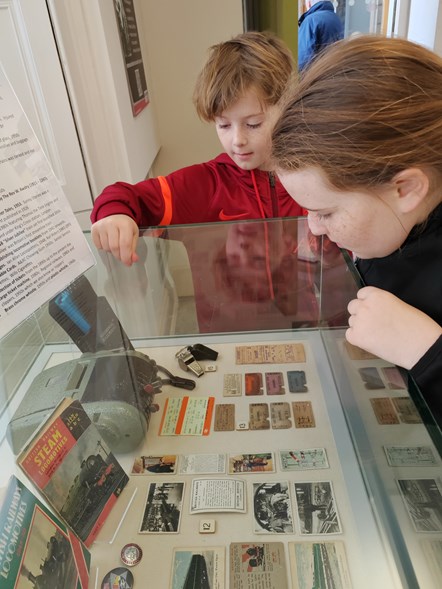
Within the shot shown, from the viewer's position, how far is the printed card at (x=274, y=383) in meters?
0.88

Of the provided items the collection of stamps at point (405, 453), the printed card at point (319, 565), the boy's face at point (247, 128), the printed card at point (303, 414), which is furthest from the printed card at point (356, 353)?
the boy's face at point (247, 128)

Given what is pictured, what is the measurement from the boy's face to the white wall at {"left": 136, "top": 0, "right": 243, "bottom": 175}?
1706 mm

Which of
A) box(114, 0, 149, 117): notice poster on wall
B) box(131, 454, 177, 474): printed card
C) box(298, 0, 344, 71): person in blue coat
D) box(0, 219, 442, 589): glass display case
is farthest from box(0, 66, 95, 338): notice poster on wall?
box(298, 0, 344, 71): person in blue coat

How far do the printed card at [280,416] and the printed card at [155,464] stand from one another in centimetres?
18

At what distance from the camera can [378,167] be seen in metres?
0.58

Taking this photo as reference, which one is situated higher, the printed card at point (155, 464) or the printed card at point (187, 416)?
the printed card at point (187, 416)

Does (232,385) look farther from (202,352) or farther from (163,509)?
(163,509)

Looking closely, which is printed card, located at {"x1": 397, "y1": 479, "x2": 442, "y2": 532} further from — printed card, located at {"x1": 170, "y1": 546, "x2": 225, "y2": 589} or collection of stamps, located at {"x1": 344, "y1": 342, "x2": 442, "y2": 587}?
printed card, located at {"x1": 170, "y1": 546, "x2": 225, "y2": 589}

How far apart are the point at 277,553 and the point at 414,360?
0.31 m

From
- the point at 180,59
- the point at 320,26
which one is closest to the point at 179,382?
the point at 320,26

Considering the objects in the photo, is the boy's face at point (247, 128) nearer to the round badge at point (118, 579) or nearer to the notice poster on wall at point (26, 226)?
the notice poster on wall at point (26, 226)

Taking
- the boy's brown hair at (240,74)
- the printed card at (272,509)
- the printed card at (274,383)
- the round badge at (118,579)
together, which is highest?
the boy's brown hair at (240,74)

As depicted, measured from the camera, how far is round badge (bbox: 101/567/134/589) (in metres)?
0.60

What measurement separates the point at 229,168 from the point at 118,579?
101 cm
